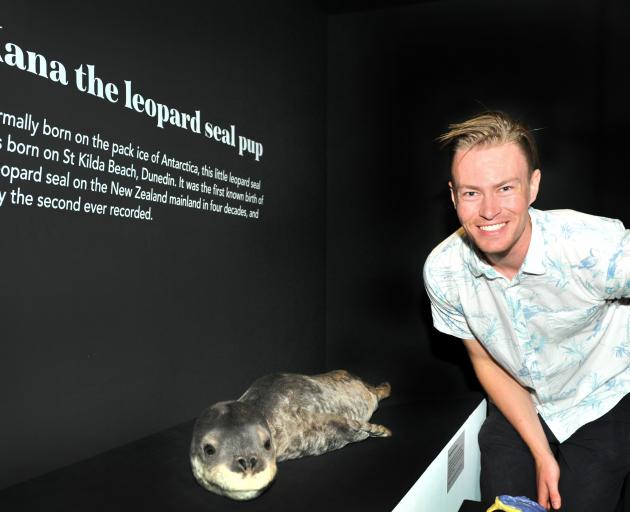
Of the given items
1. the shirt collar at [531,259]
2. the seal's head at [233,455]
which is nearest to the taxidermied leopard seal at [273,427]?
the seal's head at [233,455]

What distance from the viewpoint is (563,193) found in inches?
94.0

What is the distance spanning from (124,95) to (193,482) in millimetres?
1024

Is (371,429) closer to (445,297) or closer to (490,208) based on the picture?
(445,297)

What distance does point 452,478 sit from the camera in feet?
5.77

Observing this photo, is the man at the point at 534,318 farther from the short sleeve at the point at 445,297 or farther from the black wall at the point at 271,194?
the black wall at the point at 271,194

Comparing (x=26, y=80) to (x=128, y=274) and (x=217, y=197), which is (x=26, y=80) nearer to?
(x=128, y=274)

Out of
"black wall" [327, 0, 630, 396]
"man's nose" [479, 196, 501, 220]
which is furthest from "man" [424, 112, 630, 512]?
"black wall" [327, 0, 630, 396]

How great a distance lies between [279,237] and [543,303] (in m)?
1.10

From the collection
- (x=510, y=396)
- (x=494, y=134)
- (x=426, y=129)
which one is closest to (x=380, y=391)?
(x=510, y=396)

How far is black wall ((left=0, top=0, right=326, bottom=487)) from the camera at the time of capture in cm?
139

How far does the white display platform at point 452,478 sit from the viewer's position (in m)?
1.46

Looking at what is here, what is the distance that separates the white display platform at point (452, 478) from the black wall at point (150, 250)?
76cm

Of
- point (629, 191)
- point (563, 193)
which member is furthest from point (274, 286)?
point (629, 191)

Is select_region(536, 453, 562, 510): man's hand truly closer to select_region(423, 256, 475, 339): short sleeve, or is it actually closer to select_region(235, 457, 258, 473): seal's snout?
select_region(423, 256, 475, 339): short sleeve
